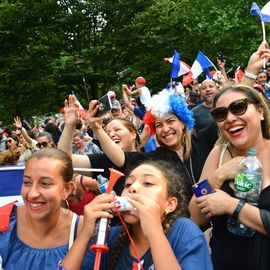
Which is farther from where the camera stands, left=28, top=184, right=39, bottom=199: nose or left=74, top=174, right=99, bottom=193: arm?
left=74, top=174, right=99, bottom=193: arm

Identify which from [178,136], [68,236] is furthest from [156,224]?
[178,136]

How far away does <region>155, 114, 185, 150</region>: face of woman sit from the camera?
4121 mm

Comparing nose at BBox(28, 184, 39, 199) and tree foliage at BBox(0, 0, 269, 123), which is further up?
tree foliage at BBox(0, 0, 269, 123)

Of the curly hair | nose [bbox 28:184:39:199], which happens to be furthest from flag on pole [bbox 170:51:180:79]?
nose [bbox 28:184:39:199]

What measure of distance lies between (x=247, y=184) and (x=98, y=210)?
2.82 feet

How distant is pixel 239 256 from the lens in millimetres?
2586

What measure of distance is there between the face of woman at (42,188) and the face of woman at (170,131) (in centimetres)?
171

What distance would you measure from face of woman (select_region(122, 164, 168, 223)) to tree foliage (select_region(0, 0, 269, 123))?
1741 centimetres

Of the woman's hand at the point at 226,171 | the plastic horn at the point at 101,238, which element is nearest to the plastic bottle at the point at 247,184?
the woman's hand at the point at 226,171

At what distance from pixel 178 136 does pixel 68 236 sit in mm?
1895

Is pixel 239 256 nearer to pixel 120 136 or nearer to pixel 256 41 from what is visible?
pixel 120 136

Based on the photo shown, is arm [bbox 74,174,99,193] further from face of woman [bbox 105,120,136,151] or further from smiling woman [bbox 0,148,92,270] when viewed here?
smiling woman [bbox 0,148,92,270]

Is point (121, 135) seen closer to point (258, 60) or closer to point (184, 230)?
point (258, 60)

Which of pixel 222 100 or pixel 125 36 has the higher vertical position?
pixel 125 36
